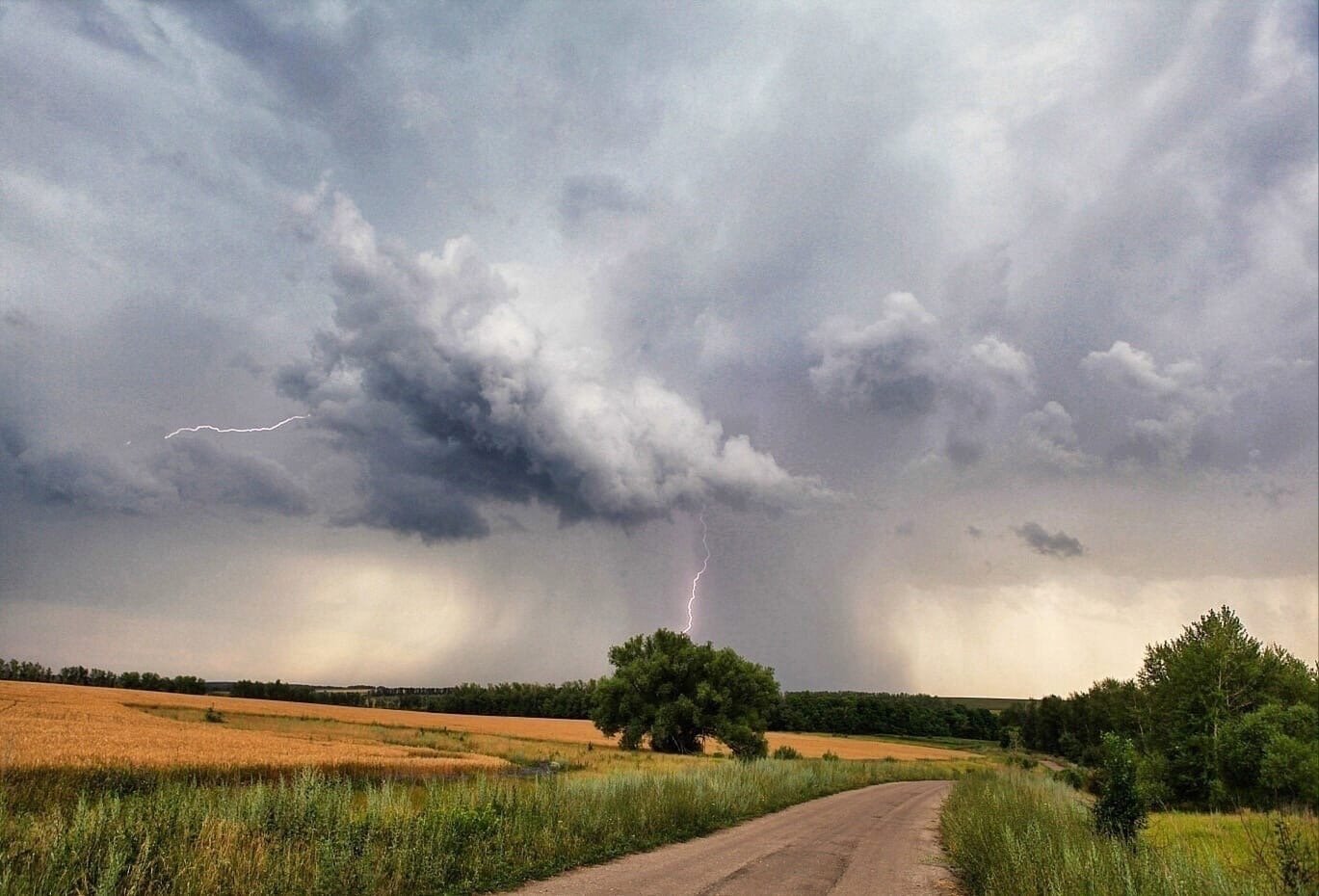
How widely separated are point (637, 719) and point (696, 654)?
306 inches

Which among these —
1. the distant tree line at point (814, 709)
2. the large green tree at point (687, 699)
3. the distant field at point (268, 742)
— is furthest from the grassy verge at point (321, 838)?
the distant tree line at point (814, 709)

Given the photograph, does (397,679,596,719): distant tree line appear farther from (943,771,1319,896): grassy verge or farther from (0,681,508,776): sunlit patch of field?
(943,771,1319,896): grassy verge

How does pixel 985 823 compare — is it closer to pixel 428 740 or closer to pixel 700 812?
pixel 700 812

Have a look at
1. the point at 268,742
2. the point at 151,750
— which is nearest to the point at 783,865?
the point at 151,750

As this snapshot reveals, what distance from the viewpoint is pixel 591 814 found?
16625 mm

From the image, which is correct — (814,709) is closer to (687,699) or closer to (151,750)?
A: (687,699)

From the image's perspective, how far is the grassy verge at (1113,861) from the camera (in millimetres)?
5922

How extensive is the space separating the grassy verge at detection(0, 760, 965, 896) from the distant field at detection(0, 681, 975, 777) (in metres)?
8.98

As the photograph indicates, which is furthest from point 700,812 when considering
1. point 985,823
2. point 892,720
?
point 892,720

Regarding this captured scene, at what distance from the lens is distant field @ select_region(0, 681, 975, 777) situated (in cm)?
2714

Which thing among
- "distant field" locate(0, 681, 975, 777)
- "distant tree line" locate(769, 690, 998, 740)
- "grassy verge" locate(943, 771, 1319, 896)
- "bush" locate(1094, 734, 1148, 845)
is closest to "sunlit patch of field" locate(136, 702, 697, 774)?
"distant field" locate(0, 681, 975, 777)

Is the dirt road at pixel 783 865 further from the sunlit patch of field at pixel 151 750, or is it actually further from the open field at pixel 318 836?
the sunlit patch of field at pixel 151 750

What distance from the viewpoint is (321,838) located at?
37.7 ft

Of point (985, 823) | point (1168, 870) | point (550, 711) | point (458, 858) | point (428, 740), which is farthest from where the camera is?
point (550, 711)
